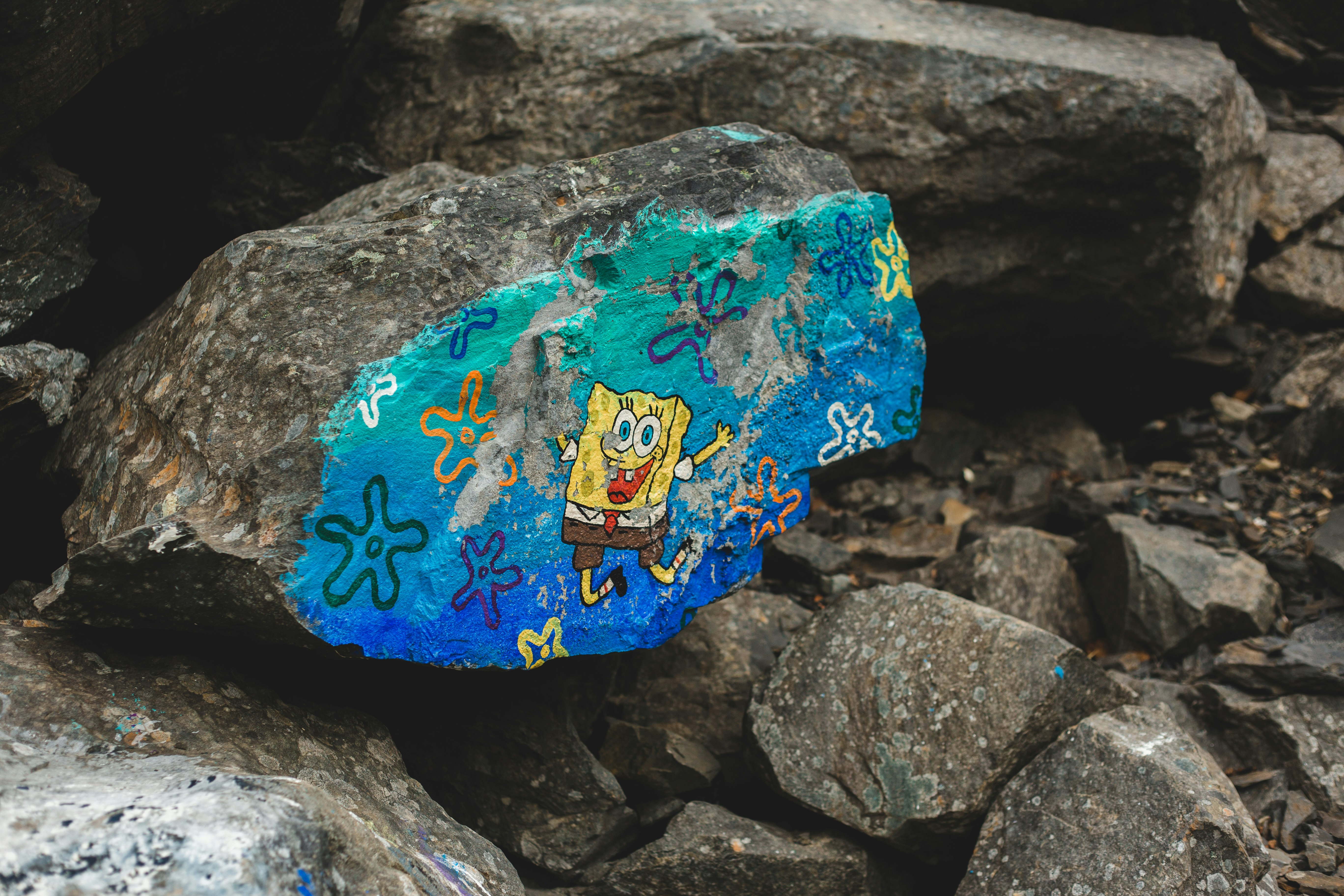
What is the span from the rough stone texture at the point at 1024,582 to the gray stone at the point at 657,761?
1.20m

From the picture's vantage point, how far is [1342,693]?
2.85 meters

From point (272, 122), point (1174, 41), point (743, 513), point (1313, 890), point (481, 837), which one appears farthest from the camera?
point (1174, 41)

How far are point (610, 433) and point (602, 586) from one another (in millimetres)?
367

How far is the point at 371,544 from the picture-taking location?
2049mm

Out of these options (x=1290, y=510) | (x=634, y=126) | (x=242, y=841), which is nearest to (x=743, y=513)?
(x=242, y=841)

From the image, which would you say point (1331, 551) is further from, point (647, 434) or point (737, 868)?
point (647, 434)

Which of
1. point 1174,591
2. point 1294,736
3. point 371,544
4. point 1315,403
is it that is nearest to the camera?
point 371,544

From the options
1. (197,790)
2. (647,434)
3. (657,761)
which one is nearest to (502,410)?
(647,434)

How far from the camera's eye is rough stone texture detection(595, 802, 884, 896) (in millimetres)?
2482

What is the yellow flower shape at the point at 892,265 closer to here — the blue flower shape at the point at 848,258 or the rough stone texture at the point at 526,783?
the blue flower shape at the point at 848,258

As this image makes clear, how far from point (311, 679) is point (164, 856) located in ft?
2.91

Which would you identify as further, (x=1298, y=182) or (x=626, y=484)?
(x=1298, y=182)

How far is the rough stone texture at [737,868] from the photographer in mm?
2482

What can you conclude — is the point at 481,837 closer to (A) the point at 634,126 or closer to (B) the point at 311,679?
(B) the point at 311,679
